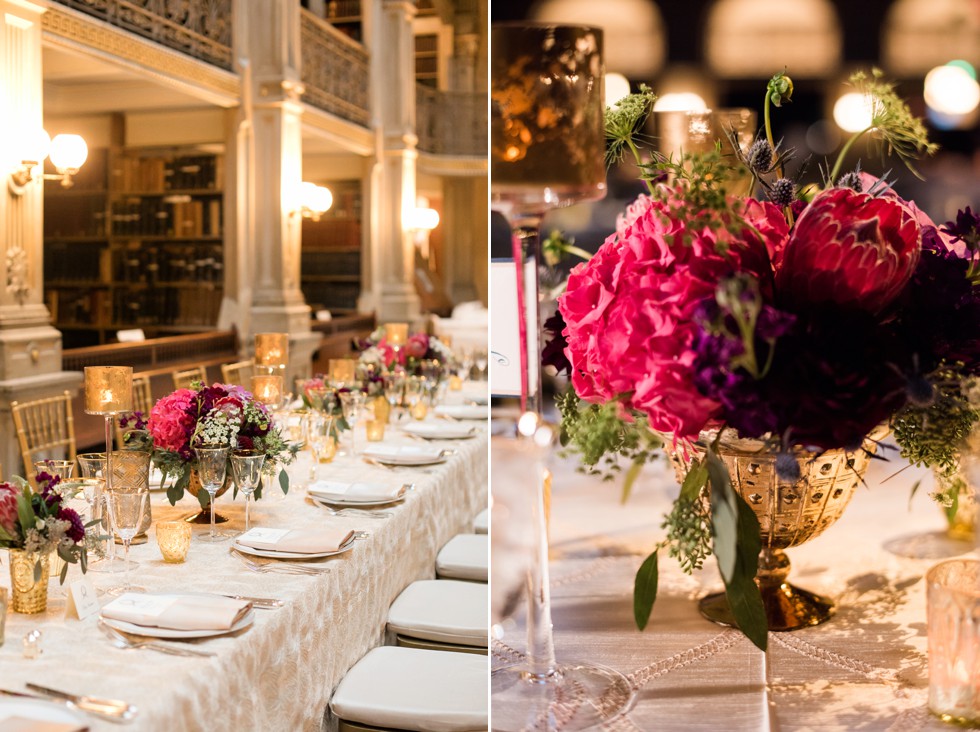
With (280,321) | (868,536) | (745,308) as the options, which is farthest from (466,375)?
(745,308)

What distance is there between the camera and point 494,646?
1044 mm

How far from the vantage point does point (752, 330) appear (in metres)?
0.75

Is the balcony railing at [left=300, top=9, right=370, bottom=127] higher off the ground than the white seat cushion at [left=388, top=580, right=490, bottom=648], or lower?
higher

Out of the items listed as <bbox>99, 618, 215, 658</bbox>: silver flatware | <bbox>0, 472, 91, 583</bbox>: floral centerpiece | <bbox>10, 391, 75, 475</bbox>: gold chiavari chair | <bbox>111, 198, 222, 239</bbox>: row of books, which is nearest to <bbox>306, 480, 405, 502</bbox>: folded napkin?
<bbox>0, 472, 91, 583</bbox>: floral centerpiece

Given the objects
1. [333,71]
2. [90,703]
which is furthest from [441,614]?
[333,71]

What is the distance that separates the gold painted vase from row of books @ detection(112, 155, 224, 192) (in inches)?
296

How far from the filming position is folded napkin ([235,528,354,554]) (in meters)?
1.75

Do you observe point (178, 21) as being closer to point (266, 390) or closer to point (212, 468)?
point (266, 390)

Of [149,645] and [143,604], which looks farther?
[143,604]

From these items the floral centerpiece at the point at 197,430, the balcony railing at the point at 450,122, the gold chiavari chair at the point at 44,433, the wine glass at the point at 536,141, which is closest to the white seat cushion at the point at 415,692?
the floral centerpiece at the point at 197,430

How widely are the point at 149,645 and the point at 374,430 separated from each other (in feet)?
6.30

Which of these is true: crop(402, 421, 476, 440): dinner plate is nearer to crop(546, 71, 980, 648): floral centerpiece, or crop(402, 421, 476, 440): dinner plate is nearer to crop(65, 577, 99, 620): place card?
crop(65, 577, 99, 620): place card

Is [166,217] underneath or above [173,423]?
above

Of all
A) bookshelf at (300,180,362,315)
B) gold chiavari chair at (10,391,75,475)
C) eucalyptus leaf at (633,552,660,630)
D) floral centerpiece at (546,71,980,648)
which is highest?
bookshelf at (300,180,362,315)
